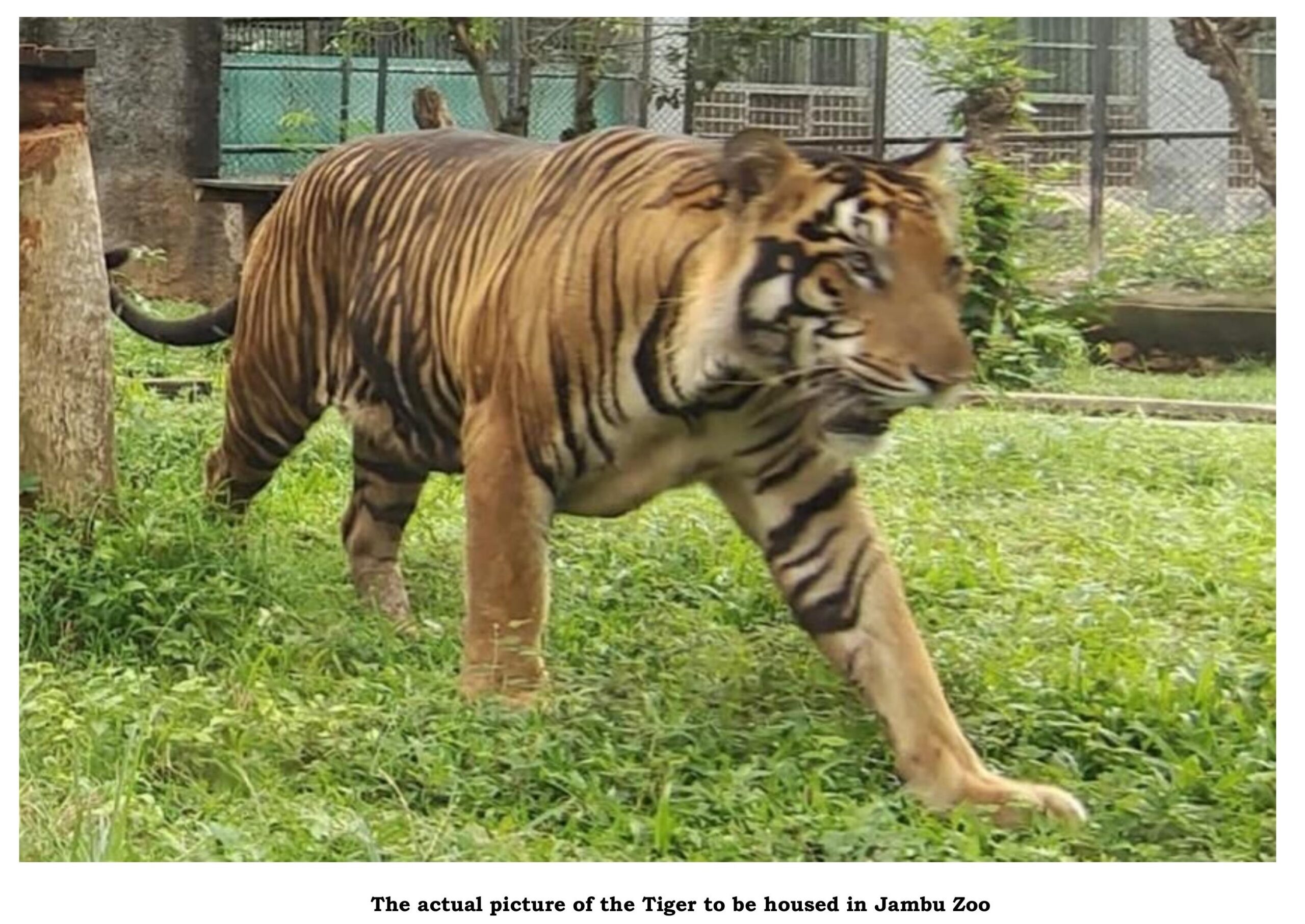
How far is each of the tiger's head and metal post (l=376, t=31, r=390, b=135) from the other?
2.01 metres

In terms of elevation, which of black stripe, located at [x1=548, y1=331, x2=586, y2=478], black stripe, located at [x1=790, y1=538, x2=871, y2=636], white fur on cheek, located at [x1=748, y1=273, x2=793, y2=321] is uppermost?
white fur on cheek, located at [x1=748, y1=273, x2=793, y2=321]

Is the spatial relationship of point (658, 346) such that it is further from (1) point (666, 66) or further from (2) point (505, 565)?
(1) point (666, 66)

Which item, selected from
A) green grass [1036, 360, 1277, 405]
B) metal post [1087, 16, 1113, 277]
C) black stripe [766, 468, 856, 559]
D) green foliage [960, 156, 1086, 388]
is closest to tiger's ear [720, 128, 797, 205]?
black stripe [766, 468, 856, 559]

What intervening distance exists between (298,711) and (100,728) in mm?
336

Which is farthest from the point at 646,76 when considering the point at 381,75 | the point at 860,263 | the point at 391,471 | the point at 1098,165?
the point at 1098,165

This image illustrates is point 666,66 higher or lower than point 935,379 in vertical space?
higher

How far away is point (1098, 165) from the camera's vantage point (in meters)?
7.64

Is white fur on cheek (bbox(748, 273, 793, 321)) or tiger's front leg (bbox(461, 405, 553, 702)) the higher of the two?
white fur on cheek (bbox(748, 273, 793, 321))

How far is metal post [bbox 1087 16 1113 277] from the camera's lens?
6793mm

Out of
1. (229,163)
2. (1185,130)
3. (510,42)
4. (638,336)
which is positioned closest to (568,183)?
(638,336)

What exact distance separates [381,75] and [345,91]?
0.70 ft

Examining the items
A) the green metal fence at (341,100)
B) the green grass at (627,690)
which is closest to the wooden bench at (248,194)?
the green metal fence at (341,100)

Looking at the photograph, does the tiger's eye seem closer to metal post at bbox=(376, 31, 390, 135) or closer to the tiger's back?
the tiger's back

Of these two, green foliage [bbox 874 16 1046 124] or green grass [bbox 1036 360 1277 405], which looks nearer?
green foliage [bbox 874 16 1046 124]
